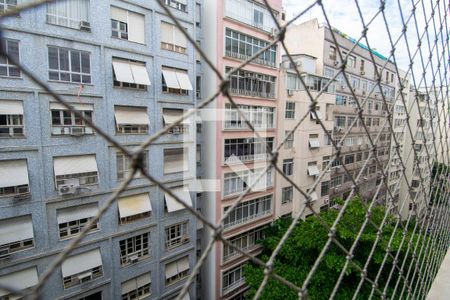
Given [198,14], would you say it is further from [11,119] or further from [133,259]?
[133,259]

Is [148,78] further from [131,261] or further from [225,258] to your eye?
[225,258]

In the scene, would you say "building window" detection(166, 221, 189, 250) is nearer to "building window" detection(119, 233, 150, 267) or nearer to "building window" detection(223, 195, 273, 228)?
"building window" detection(119, 233, 150, 267)

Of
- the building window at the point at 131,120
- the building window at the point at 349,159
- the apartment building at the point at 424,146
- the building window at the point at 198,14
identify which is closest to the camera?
the apartment building at the point at 424,146

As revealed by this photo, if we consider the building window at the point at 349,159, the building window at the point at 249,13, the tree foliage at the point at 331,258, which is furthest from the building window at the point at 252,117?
the building window at the point at 349,159

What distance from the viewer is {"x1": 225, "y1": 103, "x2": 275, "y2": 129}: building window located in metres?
4.32

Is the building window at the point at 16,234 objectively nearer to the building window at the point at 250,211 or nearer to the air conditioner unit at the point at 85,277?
the air conditioner unit at the point at 85,277

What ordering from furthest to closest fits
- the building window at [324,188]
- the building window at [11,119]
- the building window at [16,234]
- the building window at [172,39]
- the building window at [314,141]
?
the building window at [324,188] < the building window at [314,141] < the building window at [172,39] < the building window at [16,234] < the building window at [11,119]

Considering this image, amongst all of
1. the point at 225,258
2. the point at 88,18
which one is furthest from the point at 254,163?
the point at 88,18

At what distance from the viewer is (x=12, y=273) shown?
9.07ft

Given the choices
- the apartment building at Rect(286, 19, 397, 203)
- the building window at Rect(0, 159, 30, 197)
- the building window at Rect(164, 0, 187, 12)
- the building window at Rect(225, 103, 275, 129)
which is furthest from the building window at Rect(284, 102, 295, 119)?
the building window at Rect(0, 159, 30, 197)

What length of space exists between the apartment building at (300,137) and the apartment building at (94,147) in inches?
75.3

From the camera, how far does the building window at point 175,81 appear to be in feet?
12.0

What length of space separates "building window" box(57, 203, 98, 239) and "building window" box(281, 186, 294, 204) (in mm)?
3320

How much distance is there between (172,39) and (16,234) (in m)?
2.78
